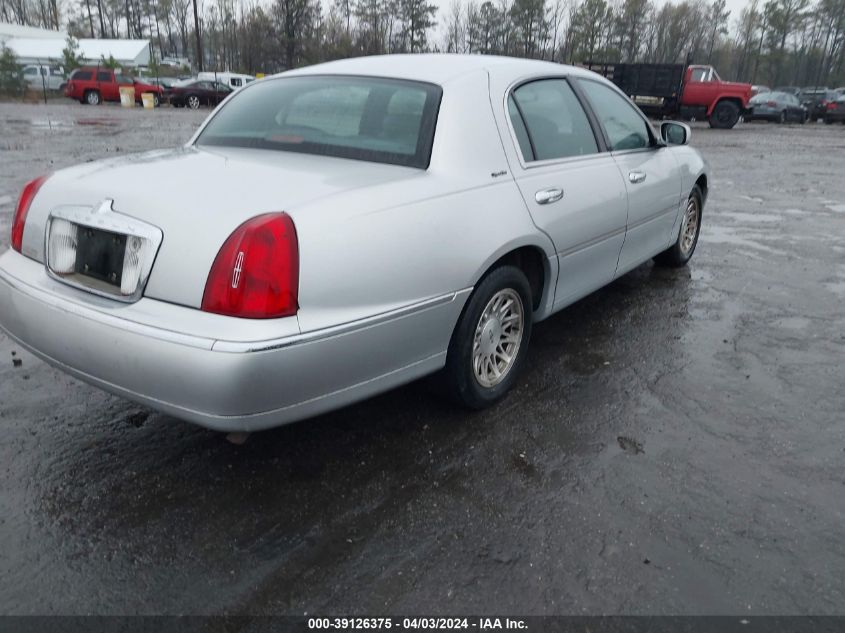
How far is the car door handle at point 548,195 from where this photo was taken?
10.6 ft

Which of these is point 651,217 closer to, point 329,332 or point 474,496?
point 474,496

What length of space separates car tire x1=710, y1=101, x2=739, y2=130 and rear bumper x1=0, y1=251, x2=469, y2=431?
26469mm

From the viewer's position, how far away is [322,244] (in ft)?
7.51

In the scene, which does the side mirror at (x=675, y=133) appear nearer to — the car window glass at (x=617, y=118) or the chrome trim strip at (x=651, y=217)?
the car window glass at (x=617, y=118)

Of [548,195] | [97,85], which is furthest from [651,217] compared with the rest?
[97,85]

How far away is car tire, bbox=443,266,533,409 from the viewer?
294cm

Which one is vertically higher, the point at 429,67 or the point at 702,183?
the point at 429,67

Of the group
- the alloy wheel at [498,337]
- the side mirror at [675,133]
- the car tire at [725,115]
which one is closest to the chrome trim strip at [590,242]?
the alloy wheel at [498,337]

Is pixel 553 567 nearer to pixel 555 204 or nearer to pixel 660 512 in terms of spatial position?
pixel 660 512

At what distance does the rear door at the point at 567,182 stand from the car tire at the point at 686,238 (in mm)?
1673

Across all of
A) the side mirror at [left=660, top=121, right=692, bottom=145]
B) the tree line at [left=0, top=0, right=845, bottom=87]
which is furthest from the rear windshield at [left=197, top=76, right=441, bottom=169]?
the tree line at [left=0, top=0, right=845, bottom=87]

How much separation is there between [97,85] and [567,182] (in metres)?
36.2

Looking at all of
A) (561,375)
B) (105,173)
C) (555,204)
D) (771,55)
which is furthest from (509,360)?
(771,55)

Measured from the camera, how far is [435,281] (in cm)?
264
